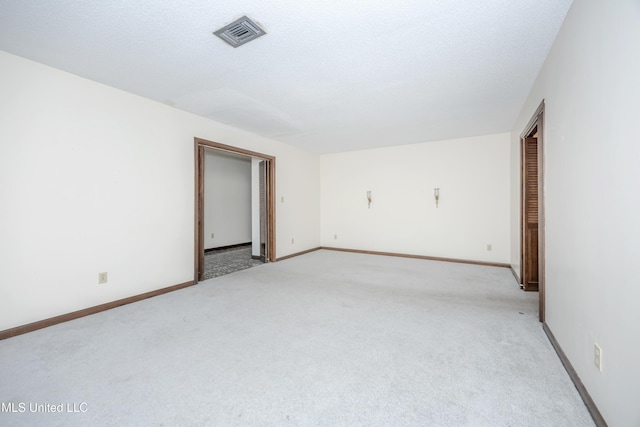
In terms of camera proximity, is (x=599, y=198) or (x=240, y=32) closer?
(x=599, y=198)

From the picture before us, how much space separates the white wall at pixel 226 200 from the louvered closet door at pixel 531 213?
5.78 m

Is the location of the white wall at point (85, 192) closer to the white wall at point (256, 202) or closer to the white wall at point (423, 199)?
the white wall at point (256, 202)

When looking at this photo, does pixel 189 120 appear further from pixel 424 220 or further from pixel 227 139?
pixel 424 220

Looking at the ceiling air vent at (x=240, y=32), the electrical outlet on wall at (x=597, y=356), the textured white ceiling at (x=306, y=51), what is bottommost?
the electrical outlet on wall at (x=597, y=356)

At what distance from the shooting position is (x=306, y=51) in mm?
2213

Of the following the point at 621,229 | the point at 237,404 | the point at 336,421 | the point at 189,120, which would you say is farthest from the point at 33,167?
the point at 621,229

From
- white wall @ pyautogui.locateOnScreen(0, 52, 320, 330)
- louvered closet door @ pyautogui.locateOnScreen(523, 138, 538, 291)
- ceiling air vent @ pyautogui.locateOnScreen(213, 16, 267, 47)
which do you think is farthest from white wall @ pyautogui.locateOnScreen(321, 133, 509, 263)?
ceiling air vent @ pyautogui.locateOnScreen(213, 16, 267, 47)

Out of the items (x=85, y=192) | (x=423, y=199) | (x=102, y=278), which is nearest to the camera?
(x=85, y=192)

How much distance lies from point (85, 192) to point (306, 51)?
2585 mm

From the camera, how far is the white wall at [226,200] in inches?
256

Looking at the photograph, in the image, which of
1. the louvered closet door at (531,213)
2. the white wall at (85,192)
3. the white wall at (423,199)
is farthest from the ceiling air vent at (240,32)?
the white wall at (423,199)

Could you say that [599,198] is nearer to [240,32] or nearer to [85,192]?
[240,32]

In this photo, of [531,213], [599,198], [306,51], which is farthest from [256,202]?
[599,198]

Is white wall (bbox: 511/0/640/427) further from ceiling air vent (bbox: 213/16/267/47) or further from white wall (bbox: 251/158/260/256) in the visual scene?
white wall (bbox: 251/158/260/256)
